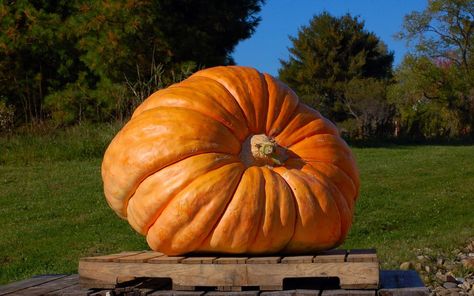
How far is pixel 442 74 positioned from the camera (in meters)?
30.0

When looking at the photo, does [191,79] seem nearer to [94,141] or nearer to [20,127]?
[94,141]

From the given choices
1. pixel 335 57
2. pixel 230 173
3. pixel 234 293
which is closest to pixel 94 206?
pixel 230 173

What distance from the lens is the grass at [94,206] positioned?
278 inches

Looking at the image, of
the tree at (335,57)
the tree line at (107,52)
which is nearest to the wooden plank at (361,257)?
the tree line at (107,52)

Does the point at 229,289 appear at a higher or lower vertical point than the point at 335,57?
lower

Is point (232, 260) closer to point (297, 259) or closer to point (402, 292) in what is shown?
point (297, 259)

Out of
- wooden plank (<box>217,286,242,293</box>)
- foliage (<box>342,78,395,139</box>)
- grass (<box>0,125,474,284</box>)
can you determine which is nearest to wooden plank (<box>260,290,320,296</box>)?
wooden plank (<box>217,286,242,293</box>)

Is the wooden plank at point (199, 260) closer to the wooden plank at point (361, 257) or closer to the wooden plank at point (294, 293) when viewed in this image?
the wooden plank at point (294, 293)

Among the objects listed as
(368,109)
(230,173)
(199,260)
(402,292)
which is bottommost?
(402,292)

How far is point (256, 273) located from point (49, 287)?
111 cm

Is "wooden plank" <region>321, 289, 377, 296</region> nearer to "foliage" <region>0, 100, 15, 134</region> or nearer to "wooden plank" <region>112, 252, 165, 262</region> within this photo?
"wooden plank" <region>112, 252, 165, 262</region>

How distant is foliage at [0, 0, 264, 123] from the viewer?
15312mm

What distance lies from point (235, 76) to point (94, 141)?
10565mm

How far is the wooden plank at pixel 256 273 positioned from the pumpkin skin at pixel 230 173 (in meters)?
0.14
